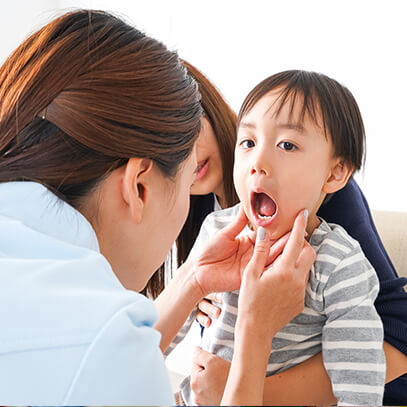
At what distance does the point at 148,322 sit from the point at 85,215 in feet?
0.77

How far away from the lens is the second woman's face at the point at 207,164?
1.49 m

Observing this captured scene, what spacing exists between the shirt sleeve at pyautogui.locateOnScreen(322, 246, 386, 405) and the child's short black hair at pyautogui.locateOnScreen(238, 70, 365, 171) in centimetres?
23

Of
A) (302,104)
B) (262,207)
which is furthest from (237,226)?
(302,104)

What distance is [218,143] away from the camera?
4.93 ft

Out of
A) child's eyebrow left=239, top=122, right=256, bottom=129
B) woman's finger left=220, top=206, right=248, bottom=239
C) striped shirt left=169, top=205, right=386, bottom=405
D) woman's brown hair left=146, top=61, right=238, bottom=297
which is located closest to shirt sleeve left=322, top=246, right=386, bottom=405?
striped shirt left=169, top=205, right=386, bottom=405

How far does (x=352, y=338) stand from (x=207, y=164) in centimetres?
69

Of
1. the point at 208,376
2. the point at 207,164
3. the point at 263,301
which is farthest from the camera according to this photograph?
the point at 207,164

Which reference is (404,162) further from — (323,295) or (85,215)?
(85,215)

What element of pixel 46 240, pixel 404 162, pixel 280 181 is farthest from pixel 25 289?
pixel 404 162

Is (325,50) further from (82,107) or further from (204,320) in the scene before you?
(82,107)

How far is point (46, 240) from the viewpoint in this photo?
2.21ft

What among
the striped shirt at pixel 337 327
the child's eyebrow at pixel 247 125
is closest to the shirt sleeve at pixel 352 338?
the striped shirt at pixel 337 327

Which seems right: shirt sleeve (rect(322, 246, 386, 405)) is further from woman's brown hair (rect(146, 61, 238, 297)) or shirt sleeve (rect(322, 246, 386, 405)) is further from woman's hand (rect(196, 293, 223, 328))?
woman's brown hair (rect(146, 61, 238, 297))

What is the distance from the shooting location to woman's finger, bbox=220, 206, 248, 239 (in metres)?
1.12
